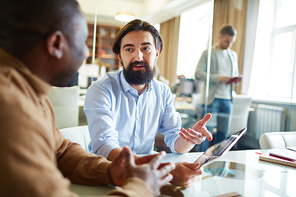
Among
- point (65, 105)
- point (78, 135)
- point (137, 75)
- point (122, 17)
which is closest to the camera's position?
point (78, 135)

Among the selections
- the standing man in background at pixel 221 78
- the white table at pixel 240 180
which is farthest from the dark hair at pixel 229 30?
the white table at pixel 240 180

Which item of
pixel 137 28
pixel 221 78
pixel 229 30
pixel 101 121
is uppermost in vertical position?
pixel 229 30

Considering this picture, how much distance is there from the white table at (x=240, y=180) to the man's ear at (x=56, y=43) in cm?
44

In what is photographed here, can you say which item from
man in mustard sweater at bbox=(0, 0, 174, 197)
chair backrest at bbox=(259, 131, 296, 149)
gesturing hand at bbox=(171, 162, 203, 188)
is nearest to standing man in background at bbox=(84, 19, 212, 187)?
gesturing hand at bbox=(171, 162, 203, 188)

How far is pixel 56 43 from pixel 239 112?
3611mm

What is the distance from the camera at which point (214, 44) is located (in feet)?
12.5

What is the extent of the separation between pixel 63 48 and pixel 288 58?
143 inches

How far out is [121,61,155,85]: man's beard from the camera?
151cm

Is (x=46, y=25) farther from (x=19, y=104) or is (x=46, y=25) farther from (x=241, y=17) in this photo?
(x=241, y=17)

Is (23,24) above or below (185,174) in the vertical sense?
above

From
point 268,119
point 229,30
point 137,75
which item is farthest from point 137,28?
point 268,119

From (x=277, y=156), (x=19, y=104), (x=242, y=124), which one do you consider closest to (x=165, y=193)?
(x=19, y=104)

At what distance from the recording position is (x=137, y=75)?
1500 mm

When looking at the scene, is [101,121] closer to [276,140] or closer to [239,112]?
[276,140]
